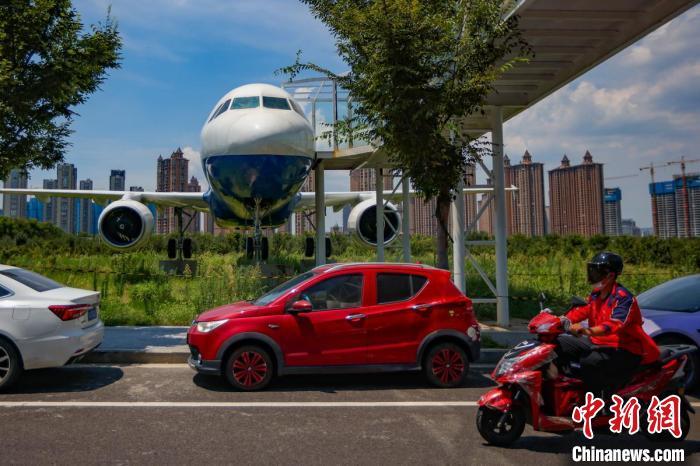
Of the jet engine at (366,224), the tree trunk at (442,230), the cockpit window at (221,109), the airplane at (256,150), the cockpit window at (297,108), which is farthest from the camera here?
the jet engine at (366,224)

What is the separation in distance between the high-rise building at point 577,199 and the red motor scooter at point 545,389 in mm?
63418

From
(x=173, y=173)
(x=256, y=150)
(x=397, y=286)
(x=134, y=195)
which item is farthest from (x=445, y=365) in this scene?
(x=173, y=173)

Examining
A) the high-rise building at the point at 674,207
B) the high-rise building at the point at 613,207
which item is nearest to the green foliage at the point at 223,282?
the high-rise building at the point at 674,207

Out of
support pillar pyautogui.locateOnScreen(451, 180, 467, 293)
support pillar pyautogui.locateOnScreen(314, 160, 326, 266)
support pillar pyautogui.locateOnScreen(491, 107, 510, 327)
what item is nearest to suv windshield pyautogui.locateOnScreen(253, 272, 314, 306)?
support pillar pyautogui.locateOnScreen(451, 180, 467, 293)

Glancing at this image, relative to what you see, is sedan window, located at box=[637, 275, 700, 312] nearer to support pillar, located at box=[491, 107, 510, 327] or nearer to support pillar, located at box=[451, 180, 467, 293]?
support pillar, located at box=[491, 107, 510, 327]

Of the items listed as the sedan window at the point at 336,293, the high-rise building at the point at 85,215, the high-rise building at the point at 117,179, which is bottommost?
the sedan window at the point at 336,293

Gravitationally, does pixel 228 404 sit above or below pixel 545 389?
below

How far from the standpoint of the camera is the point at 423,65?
7.79m

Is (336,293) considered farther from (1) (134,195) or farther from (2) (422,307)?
(1) (134,195)

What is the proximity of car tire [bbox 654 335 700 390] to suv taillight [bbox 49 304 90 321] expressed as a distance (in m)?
6.69

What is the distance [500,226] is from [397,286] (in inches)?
180

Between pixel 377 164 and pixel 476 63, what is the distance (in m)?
6.85

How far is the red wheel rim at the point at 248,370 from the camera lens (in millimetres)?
5840

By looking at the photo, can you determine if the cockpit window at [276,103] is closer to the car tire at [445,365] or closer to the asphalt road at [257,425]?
the asphalt road at [257,425]
